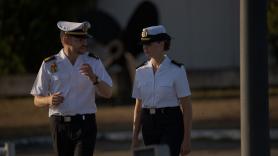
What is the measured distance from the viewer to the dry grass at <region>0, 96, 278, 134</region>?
16.9 metres

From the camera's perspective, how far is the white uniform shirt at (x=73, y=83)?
22.2 ft

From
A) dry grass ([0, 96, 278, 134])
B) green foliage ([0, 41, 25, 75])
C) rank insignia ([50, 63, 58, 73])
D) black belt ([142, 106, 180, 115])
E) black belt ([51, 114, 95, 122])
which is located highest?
rank insignia ([50, 63, 58, 73])

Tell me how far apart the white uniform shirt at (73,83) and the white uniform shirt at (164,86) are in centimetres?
36

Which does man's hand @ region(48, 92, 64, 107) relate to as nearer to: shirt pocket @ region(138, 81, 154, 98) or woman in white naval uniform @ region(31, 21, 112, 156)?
woman in white naval uniform @ region(31, 21, 112, 156)

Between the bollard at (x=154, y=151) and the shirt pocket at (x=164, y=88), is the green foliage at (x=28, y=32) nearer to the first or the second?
the shirt pocket at (x=164, y=88)

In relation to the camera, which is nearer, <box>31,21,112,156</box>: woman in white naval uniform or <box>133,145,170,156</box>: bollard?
<box>133,145,170,156</box>: bollard

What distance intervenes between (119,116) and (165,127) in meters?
11.4

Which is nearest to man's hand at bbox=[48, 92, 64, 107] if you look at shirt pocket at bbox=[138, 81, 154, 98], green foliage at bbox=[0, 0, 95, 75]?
shirt pocket at bbox=[138, 81, 154, 98]

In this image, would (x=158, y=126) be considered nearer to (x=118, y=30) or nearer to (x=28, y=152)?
(x=28, y=152)

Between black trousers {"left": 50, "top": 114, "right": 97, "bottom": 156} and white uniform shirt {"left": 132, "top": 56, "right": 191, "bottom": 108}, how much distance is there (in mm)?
521

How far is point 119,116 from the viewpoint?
1838 cm

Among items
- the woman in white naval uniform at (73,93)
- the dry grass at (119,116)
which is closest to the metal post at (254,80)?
the woman in white naval uniform at (73,93)

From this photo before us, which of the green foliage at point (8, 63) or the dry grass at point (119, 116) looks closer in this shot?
the dry grass at point (119, 116)

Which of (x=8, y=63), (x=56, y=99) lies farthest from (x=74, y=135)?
(x=8, y=63)
